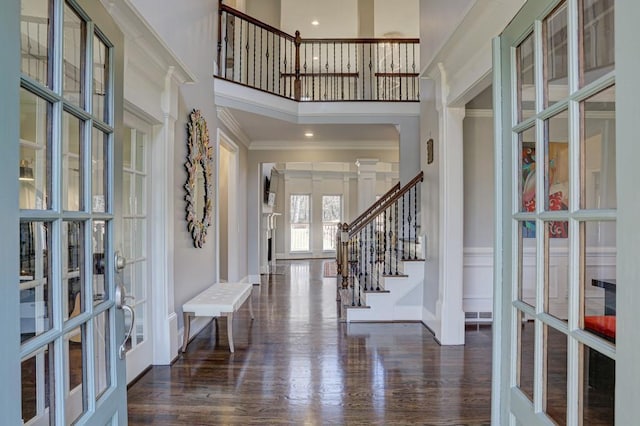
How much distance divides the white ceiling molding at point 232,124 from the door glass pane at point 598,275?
4201 mm

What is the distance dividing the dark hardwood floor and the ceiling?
2755 millimetres

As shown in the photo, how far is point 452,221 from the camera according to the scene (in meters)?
3.67

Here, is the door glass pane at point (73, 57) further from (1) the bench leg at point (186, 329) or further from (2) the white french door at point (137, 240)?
(1) the bench leg at point (186, 329)

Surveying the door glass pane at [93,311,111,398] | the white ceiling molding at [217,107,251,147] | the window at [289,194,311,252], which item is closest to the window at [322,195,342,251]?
the window at [289,194,311,252]

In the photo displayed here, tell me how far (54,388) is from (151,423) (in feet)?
4.90

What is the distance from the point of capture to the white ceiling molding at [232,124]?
468 cm

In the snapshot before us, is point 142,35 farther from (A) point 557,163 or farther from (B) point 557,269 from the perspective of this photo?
(B) point 557,269

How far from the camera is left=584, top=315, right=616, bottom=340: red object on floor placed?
0.96 meters

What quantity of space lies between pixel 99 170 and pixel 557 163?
5.09 feet

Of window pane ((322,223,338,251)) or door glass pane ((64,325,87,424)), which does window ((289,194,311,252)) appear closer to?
window pane ((322,223,338,251))

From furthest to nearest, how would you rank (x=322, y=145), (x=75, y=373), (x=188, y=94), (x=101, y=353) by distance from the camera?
(x=322, y=145)
(x=188, y=94)
(x=101, y=353)
(x=75, y=373)

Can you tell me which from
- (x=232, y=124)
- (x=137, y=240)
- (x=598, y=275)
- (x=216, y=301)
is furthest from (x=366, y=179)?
(x=598, y=275)

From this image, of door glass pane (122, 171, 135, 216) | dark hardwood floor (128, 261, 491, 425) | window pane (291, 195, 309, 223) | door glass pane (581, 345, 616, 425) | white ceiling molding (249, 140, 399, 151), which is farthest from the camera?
window pane (291, 195, 309, 223)

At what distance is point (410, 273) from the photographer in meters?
4.37
